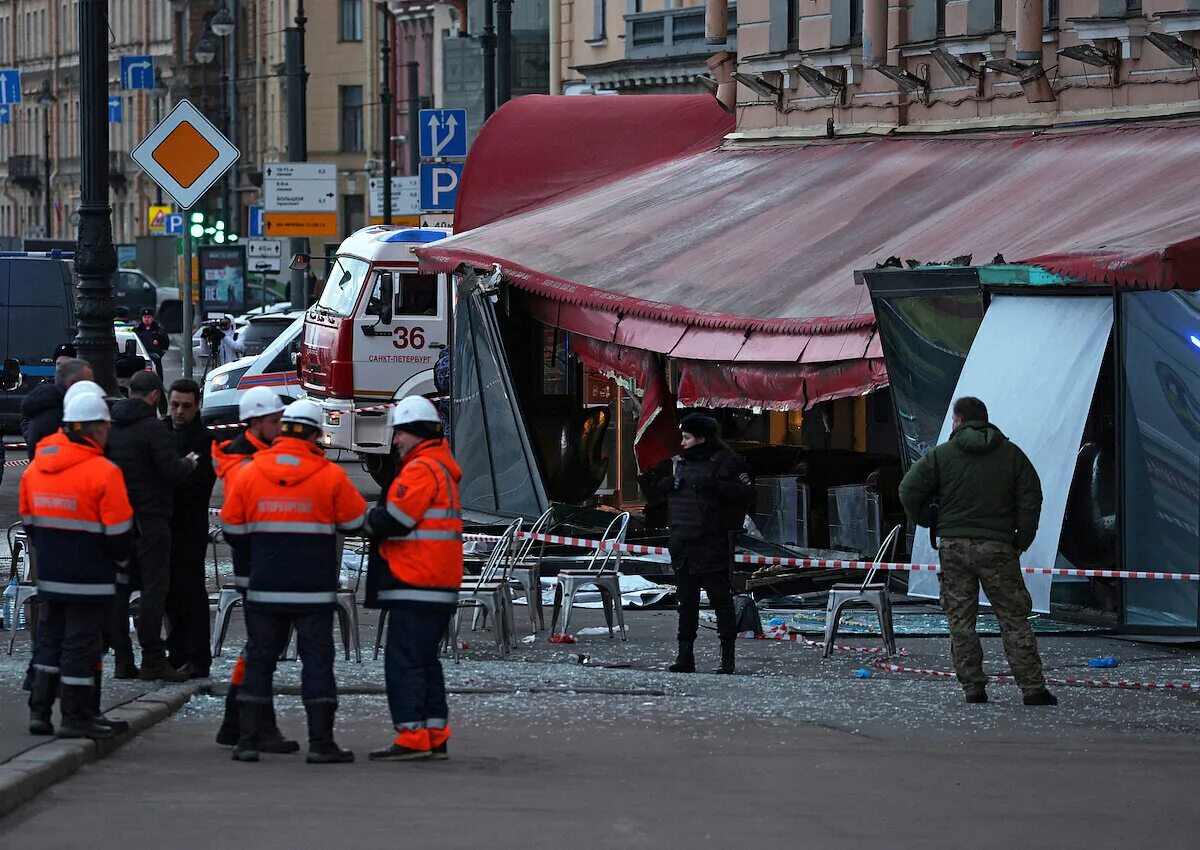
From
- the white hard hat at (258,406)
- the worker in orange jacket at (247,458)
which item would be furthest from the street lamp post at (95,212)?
the white hard hat at (258,406)

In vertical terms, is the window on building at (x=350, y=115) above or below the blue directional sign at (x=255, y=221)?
above

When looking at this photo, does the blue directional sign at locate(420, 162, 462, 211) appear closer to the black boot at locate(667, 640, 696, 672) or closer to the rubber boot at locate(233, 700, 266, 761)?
the black boot at locate(667, 640, 696, 672)

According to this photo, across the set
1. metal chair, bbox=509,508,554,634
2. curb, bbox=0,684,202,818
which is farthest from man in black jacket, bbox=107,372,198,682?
metal chair, bbox=509,508,554,634

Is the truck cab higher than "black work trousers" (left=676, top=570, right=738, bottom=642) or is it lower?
higher

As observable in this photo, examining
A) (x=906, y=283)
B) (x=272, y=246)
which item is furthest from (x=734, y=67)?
(x=272, y=246)

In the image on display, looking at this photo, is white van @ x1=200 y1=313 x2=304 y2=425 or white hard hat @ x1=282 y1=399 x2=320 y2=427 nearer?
white hard hat @ x1=282 y1=399 x2=320 y2=427

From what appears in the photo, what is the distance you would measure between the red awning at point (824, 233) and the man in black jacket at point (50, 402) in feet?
15.6

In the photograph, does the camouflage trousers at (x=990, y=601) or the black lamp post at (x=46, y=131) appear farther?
the black lamp post at (x=46, y=131)

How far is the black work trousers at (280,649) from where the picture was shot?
34.0 ft

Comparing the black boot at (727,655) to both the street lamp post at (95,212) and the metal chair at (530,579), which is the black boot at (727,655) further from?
the street lamp post at (95,212)

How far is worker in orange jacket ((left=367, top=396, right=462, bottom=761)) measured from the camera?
34.0ft

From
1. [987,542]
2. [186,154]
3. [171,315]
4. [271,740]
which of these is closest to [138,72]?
[171,315]

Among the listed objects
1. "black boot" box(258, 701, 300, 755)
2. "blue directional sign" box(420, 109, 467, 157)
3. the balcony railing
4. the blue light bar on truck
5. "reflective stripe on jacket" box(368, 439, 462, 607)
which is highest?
the balcony railing

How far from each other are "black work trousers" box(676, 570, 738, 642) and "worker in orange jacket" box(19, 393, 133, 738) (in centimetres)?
403
